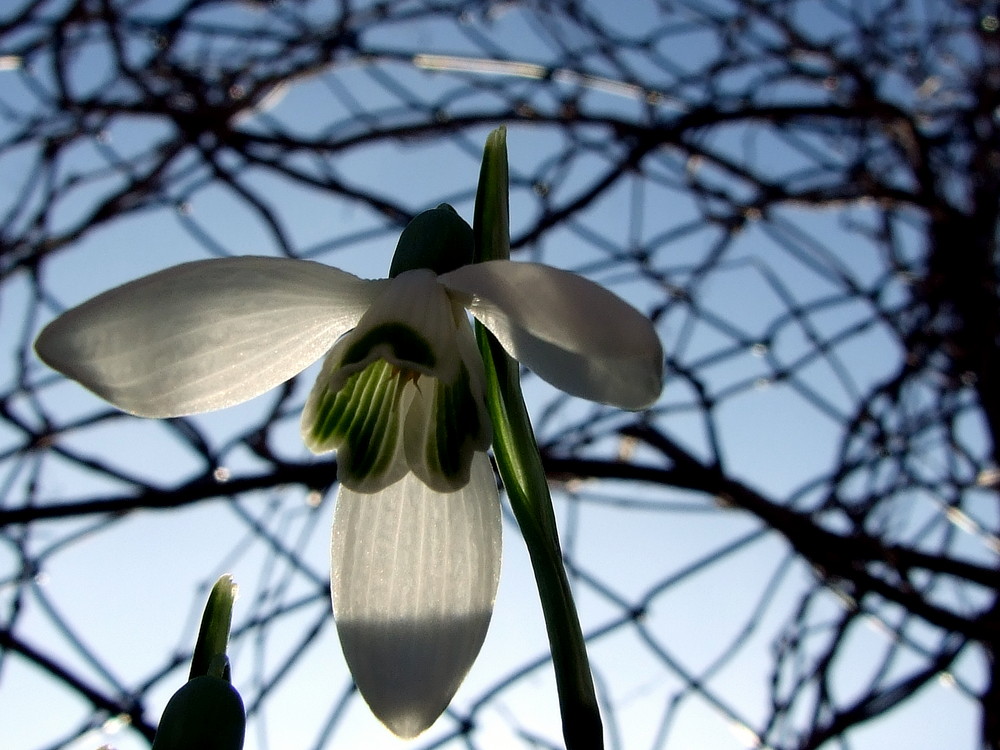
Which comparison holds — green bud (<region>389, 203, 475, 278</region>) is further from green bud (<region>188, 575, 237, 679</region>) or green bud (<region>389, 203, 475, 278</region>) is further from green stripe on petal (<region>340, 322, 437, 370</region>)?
green bud (<region>188, 575, 237, 679</region>)

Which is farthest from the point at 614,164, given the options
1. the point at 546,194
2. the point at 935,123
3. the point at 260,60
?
the point at 935,123

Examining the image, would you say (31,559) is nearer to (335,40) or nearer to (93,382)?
(93,382)

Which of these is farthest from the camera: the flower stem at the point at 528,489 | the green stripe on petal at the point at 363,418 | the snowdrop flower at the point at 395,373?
the green stripe on petal at the point at 363,418

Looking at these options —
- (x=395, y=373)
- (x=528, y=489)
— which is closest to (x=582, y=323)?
(x=528, y=489)

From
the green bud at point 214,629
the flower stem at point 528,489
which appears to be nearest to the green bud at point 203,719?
the green bud at point 214,629

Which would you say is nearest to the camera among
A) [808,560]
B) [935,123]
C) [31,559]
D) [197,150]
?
[31,559]

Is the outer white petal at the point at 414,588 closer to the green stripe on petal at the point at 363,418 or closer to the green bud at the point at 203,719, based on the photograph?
the green stripe on petal at the point at 363,418
